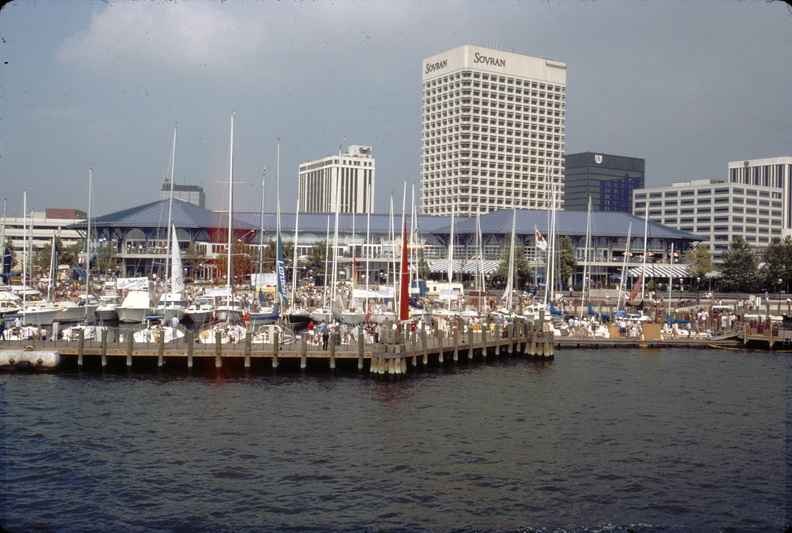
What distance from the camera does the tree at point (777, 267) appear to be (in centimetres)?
11688

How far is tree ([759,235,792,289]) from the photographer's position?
11688 cm

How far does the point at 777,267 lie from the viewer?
4678 inches

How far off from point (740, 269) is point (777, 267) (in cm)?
588

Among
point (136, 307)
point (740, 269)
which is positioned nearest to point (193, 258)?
point (136, 307)

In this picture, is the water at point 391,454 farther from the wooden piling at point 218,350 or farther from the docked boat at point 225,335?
the docked boat at point 225,335

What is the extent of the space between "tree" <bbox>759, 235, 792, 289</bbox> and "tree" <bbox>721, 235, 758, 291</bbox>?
167 centimetres

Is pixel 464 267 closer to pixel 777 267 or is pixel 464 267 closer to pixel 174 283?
pixel 777 267

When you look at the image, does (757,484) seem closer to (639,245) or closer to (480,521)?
(480,521)

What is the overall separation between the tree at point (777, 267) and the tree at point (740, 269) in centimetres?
167

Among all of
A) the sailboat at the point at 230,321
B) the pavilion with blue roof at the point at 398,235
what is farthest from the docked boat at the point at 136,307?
the pavilion with blue roof at the point at 398,235

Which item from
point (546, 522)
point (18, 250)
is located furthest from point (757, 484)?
point (18, 250)

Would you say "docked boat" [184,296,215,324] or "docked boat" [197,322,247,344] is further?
"docked boat" [184,296,215,324]

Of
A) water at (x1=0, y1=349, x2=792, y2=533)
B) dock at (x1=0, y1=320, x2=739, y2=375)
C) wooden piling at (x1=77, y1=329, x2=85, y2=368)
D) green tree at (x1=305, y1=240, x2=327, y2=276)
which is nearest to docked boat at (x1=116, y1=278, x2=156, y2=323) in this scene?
dock at (x1=0, y1=320, x2=739, y2=375)

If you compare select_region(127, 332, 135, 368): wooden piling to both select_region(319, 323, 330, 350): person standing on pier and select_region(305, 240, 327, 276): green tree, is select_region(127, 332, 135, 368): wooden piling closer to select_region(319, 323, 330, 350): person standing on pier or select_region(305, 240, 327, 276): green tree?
select_region(319, 323, 330, 350): person standing on pier
